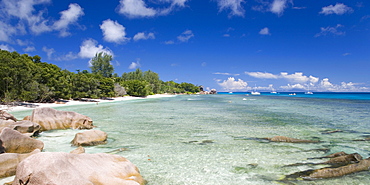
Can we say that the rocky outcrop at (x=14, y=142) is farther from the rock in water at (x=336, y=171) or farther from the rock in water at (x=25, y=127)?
the rock in water at (x=336, y=171)

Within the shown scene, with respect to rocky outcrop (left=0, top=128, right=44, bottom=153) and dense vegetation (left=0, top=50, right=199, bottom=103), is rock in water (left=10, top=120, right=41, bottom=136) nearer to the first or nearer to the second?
rocky outcrop (left=0, top=128, right=44, bottom=153)

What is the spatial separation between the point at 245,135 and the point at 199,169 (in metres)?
7.95

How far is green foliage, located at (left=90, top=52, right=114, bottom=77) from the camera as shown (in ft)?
370

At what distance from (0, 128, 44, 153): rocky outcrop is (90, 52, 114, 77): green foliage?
360 ft

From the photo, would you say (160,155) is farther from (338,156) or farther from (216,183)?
(338,156)

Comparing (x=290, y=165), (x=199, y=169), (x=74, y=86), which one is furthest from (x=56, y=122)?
(x=74, y=86)

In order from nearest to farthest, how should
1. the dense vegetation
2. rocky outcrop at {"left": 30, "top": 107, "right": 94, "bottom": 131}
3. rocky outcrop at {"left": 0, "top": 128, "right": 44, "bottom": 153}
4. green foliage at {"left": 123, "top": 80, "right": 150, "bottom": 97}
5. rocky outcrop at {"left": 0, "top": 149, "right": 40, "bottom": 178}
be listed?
rocky outcrop at {"left": 0, "top": 149, "right": 40, "bottom": 178} < rocky outcrop at {"left": 0, "top": 128, "right": 44, "bottom": 153} < rocky outcrop at {"left": 30, "top": 107, "right": 94, "bottom": 131} < the dense vegetation < green foliage at {"left": 123, "top": 80, "right": 150, "bottom": 97}

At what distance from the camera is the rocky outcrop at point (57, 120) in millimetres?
16906

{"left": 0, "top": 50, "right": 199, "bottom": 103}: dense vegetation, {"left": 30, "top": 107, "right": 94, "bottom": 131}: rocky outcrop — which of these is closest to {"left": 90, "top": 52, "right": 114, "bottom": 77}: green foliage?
{"left": 0, "top": 50, "right": 199, "bottom": 103}: dense vegetation

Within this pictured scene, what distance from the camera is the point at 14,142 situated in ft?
31.7

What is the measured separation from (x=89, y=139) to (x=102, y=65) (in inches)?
4317

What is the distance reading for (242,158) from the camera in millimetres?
10250

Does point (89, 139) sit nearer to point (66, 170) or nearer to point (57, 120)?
point (57, 120)

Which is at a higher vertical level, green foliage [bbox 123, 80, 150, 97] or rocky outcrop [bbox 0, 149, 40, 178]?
green foliage [bbox 123, 80, 150, 97]
